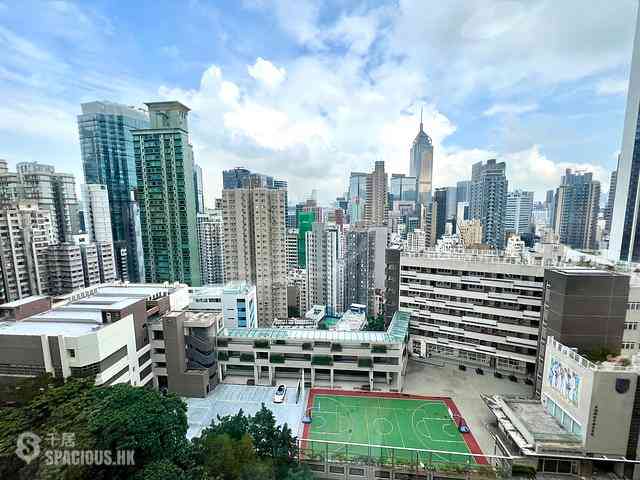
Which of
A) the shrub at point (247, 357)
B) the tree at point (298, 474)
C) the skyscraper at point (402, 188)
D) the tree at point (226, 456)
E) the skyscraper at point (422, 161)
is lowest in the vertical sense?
the shrub at point (247, 357)

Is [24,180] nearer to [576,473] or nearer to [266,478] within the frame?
[266,478]

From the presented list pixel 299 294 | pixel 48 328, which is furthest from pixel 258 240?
pixel 48 328

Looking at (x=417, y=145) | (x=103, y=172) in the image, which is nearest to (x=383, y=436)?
(x=103, y=172)

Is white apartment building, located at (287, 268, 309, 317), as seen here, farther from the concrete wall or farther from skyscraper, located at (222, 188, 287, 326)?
the concrete wall

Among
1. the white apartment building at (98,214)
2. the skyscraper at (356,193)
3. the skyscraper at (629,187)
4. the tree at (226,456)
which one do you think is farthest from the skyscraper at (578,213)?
the white apartment building at (98,214)

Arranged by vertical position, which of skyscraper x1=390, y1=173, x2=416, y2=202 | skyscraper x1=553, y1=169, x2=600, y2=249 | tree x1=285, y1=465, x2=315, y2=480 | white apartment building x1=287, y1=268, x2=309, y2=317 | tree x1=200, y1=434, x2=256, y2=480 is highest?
skyscraper x1=390, y1=173, x2=416, y2=202

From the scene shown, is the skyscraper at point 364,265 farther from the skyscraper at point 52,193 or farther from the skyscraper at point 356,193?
the skyscraper at point 356,193

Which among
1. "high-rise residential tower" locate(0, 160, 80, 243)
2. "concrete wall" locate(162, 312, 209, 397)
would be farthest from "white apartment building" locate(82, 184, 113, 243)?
"concrete wall" locate(162, 312, 209, 397)
